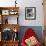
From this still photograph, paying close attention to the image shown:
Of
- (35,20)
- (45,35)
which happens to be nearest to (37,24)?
(35,20)

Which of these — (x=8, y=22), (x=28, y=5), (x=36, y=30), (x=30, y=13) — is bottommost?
(x=36, y=30)

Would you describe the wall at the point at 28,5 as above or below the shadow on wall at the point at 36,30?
above

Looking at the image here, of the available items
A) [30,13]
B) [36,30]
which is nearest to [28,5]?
[30,13]

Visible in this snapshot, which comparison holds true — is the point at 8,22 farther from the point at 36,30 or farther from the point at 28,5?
the point at 36,30

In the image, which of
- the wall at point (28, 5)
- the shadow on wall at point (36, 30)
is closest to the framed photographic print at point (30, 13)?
the wall at point (28, 5)

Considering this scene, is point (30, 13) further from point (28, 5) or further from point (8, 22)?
point (8, 22)

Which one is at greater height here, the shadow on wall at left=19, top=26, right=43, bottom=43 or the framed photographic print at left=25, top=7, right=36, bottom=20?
the framed photographic print at left=25, top=7, right=36, bottom=20

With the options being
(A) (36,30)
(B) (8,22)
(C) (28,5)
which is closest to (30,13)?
(C) (28,5)

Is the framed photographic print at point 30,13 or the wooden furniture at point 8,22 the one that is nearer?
the wooden furniture at point 8,22

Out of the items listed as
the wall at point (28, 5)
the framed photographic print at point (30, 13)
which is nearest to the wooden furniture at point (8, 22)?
the wall at point (28, 5)

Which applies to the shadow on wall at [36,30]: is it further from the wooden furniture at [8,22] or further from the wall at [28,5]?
the wooden furniture at [8,22]

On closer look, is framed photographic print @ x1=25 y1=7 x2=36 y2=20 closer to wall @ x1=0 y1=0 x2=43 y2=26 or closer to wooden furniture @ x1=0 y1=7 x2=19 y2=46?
wall @ x1=0 y1=0 x2=43 y2=26

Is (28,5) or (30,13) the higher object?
(28,5)

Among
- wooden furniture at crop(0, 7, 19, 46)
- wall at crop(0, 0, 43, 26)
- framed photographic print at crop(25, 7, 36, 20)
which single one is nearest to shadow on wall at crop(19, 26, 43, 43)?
wall at crop(0, 0, 43, 26)
